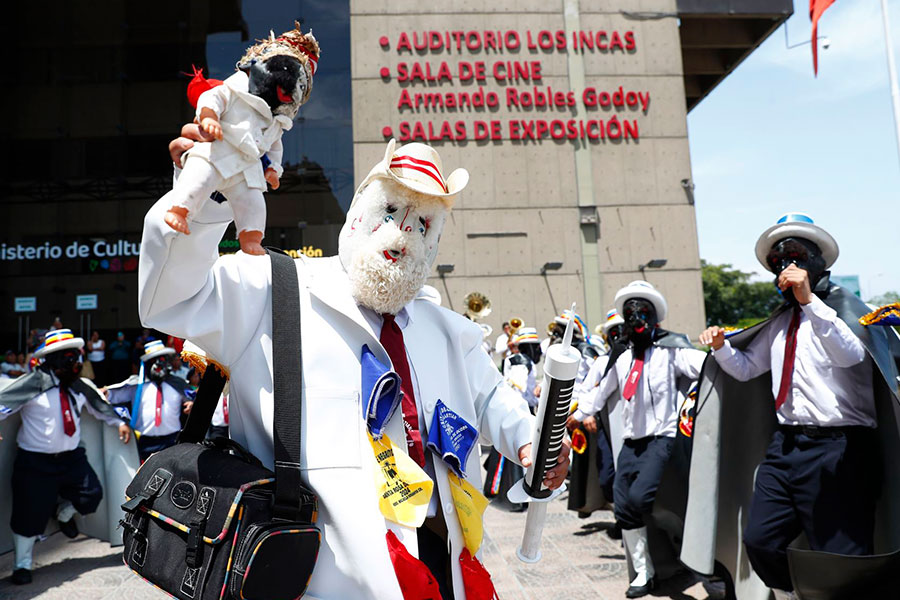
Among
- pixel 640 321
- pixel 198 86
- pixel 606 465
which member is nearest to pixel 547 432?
pixel 198 86

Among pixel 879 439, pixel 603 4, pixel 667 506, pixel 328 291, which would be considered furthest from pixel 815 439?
pixel 603 4

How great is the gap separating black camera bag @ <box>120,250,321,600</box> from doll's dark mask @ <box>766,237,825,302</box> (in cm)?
337

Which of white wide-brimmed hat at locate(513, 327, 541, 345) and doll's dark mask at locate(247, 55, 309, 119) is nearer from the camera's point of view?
doll's dark mask at locate(247, 55, 309, 119)

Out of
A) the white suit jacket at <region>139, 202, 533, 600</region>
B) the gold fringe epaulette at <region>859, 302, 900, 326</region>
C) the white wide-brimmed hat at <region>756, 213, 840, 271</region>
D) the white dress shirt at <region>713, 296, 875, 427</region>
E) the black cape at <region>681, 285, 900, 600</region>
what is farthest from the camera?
the black cape at <region>681, 285, 900, 600</region>

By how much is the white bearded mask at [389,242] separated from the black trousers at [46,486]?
19.1 feet

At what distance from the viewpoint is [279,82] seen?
2.03m

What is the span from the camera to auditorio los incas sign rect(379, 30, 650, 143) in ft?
62.3

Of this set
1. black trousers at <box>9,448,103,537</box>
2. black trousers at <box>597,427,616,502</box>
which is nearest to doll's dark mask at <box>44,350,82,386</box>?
black trousers at <box>9,448,103,537</box>

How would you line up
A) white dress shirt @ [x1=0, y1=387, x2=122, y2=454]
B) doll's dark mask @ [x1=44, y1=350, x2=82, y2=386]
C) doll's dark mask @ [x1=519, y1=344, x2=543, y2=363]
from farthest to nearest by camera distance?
doll's dark mask @ [x1=519, y1=344, x2=543, y2=363] → doll's dark mask @ [x1=44, y1=350, x2=82, y2=386] → white dress shirt @ [x1=0, y1=387, x2=122, y2=454]

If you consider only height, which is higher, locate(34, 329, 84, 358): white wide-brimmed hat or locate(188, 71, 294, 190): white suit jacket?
locate(188, 71, 294, 190): white suit jacket

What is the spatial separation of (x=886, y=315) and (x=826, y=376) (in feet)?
1.80

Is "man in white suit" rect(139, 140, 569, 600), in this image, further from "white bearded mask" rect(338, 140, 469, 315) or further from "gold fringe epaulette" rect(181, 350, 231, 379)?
"gold fringe epaulette" rect(181, 350, 231, 379)

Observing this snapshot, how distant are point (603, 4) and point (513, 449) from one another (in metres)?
20.0

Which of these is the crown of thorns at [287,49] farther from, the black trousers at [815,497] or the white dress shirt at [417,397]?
the black trousers at [815,497]
